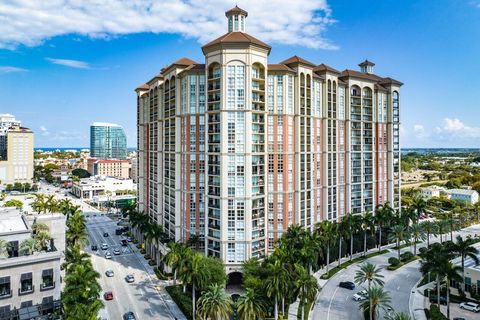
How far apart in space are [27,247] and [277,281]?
36.8 m

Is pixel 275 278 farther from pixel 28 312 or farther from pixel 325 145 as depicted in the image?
pixel 325 145

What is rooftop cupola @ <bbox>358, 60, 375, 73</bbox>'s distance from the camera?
329 ft

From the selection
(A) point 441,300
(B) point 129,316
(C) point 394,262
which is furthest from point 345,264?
(B) point 129,316

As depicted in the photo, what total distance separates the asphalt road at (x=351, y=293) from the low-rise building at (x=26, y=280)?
3942 centimetres

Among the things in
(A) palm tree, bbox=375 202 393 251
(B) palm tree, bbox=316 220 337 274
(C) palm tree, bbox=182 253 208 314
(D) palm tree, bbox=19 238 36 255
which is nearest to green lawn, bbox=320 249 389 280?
(B) palm tree, bbox=316 220 337 274

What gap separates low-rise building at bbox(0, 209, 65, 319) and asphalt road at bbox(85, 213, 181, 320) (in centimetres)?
996

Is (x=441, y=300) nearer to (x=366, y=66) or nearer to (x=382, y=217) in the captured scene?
(x=382, y=217)

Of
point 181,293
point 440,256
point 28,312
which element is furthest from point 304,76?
point 28,312

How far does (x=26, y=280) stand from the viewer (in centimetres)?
4597

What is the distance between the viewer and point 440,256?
50969mm

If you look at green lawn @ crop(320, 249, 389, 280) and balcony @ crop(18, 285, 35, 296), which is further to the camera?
green lawn @ crop(320, 249, 389, 280)

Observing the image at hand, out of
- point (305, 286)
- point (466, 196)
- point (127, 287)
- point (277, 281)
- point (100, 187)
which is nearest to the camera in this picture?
point (277, 281)

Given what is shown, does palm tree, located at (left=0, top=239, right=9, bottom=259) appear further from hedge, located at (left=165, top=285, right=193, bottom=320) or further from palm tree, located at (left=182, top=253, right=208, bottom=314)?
hedge, located at (left=165, top=285, right=193, bottom=320)

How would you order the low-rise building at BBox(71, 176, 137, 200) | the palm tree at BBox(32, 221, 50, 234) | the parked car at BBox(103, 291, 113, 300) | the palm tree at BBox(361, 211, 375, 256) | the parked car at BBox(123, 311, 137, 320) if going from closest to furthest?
the parked car at BBox(123, 311, 137, 320) < the parked car at BBox(103, 291, 113, 300) < the palm tree at BBox(32, 221, 50, 234) < the palm tree at BBox(361, 211, 375, 256) < the low-rise building at BBox(71, 176, 137, 200)
